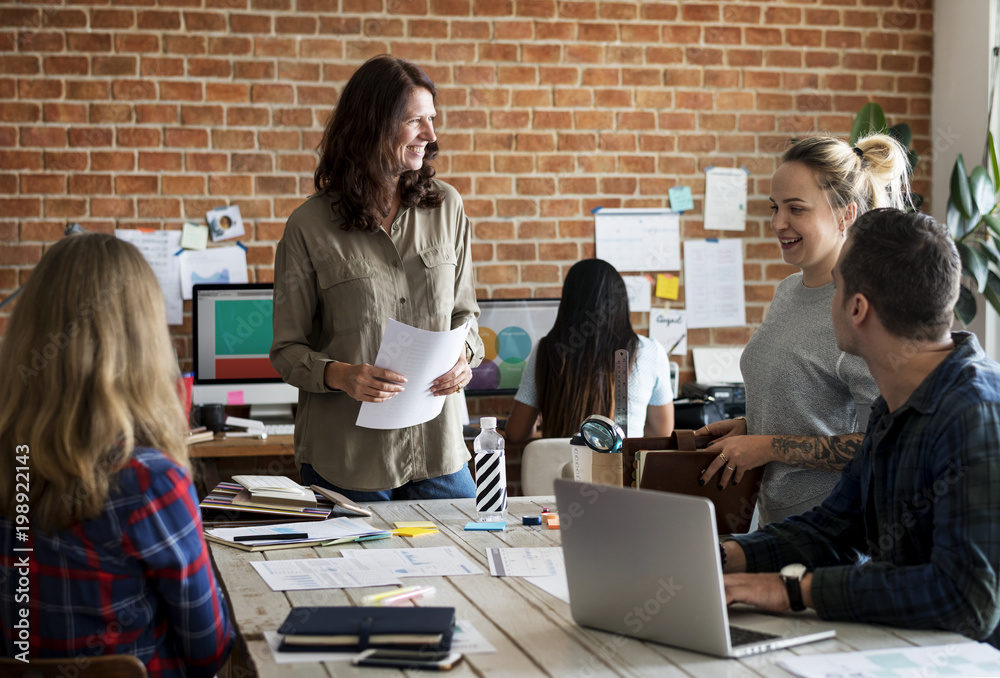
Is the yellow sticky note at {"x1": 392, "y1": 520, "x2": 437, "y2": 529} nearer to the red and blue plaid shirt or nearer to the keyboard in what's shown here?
the red and blue plaid shirt

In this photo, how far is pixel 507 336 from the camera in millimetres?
3775

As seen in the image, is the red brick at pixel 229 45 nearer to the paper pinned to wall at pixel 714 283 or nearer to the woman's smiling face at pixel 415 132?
the woman's smiling face at pixel 415 132

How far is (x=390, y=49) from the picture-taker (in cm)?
372

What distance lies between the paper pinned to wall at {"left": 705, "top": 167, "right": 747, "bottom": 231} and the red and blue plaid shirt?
314cm

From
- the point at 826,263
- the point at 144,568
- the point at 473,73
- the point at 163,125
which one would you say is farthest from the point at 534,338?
the point at 144,568

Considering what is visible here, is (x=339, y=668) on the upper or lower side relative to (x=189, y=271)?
lower

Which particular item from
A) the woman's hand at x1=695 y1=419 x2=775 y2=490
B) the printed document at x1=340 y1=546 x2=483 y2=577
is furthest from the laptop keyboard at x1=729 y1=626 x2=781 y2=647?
the woman's hand at x1=695 y1=419 x2=775 y2=490

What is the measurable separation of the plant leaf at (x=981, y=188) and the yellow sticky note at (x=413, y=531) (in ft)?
9.01

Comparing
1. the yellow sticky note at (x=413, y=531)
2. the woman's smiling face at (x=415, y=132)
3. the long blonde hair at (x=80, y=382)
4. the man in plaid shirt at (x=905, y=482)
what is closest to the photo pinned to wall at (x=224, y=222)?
the woman's smiling face at (x=415, y=132)

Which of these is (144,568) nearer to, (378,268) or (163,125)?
(378,268)

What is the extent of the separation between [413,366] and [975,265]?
8.14 ft

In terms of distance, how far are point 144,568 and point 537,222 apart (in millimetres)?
2846

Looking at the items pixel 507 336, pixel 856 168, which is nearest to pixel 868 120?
pixel 507 336

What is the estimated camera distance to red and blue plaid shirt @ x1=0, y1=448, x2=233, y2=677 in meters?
1.16
